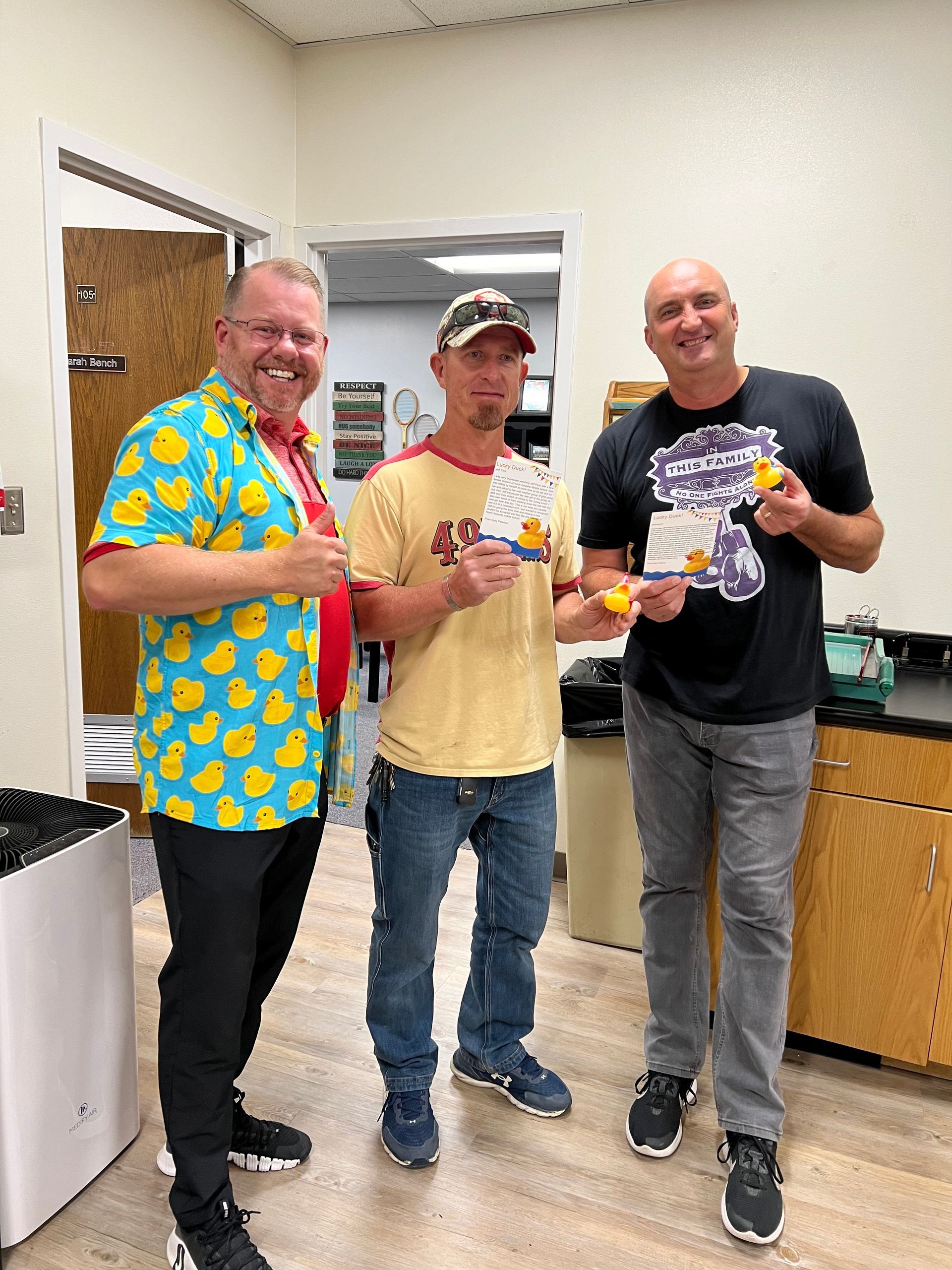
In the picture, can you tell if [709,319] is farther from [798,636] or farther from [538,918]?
[538,918]

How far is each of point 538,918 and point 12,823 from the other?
107cm

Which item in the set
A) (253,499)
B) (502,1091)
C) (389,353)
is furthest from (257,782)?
(389,353)

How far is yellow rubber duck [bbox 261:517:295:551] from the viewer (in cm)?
141

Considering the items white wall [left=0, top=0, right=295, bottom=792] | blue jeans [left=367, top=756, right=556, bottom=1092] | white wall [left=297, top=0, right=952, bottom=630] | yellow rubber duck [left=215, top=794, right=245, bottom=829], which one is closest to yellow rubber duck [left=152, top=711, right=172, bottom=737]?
yellow rubber duck [left=215, top=794, right=245, bottom=829]

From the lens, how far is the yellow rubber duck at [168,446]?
1.29m

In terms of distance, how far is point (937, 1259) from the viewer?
1.64m

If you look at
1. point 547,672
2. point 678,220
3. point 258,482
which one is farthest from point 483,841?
point 678,220

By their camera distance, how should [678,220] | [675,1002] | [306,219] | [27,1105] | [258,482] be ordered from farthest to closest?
1. [306,219]
2. [678,220]
3. [675,1002]
4. [27,1105]
5. [258,482]

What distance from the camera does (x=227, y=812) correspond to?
1.39 meters

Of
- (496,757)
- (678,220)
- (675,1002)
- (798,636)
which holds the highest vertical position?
(678,220)

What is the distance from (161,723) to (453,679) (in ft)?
1.76

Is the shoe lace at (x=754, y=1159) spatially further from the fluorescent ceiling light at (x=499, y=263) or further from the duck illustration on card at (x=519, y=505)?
the fluorescent ceiling light at (x=499, y=263)

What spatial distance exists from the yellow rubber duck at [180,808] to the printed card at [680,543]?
884mm

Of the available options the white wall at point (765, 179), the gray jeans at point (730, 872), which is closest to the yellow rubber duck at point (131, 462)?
the gray jeans at point (730, 872)
